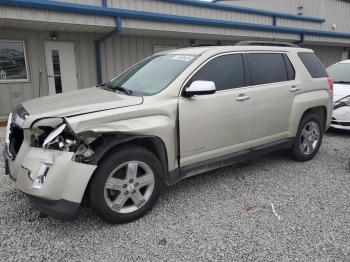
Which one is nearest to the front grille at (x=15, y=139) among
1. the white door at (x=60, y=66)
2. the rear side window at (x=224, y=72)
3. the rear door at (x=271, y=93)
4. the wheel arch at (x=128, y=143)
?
the wheel arch at (x=128, y=143)

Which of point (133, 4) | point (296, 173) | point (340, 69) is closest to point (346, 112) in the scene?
point (340, 69)

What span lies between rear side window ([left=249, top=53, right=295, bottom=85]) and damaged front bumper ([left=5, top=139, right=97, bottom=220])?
99.4 inches

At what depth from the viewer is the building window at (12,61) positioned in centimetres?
880

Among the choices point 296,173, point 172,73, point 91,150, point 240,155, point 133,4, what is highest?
point 133,4

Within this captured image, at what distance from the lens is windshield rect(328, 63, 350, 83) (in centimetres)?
738

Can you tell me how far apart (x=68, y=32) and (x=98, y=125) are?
7925 millimetres

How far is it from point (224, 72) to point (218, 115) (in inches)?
23.6

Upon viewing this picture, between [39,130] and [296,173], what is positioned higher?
[39,130]

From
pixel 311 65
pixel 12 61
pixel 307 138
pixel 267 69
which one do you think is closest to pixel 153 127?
pixel 267 69

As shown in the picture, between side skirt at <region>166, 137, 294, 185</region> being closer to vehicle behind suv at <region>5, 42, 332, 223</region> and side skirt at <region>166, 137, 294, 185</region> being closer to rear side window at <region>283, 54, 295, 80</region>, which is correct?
vehicle behind suv at <region>5, 42, 332, 223</region>

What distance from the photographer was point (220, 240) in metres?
2.78

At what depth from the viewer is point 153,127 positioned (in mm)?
3053

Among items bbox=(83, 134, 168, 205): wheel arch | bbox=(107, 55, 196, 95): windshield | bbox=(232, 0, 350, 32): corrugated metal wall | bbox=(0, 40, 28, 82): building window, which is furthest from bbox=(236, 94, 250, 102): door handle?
Answer: bbox=(232, 0, 350, 32): corrugated metal wall

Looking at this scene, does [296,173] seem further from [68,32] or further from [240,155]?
[68,32]
